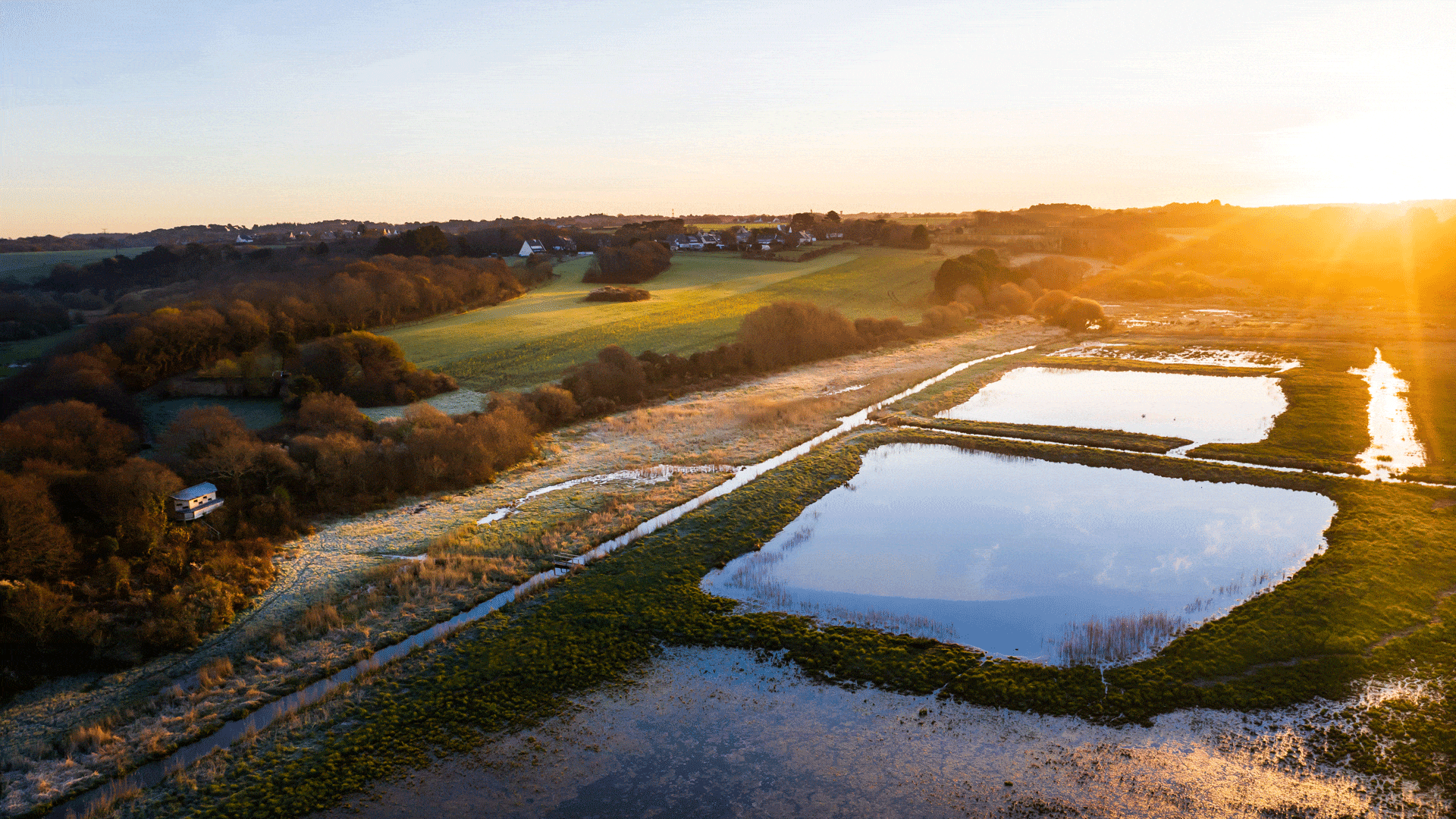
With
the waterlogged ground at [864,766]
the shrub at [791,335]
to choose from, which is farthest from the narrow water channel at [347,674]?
the shrub at [791,335]

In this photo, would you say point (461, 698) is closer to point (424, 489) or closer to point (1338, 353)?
point (424, 489)

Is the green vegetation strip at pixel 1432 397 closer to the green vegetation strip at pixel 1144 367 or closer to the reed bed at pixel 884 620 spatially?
the green vegetation strip at pixel 1144 367

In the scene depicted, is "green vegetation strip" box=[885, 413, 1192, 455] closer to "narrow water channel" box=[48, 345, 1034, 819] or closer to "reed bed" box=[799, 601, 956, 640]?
"narrow water channel" box=[48, 345, 1034, 819]

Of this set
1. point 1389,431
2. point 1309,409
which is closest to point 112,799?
point 1389,431

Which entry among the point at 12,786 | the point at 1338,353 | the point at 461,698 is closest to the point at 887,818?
the point at 461,698

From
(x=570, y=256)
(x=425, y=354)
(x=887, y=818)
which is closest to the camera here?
(x=887, y=818)

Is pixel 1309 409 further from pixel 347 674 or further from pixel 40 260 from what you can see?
pixel 40 260
